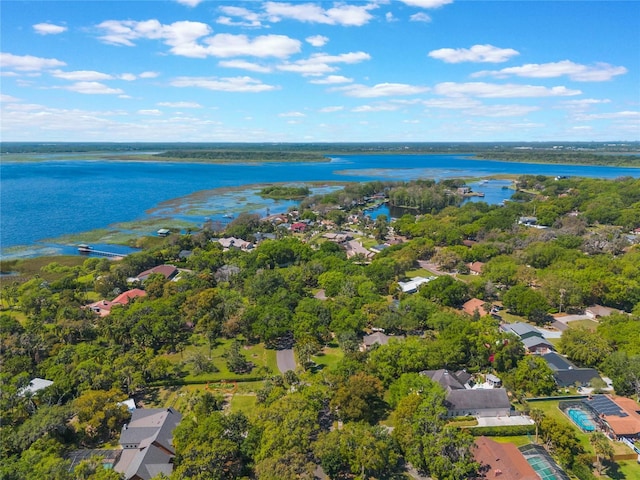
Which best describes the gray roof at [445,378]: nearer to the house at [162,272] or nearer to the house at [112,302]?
the house at [112,302]

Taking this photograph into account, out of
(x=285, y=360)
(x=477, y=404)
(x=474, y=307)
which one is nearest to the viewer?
(x=477, y=404)

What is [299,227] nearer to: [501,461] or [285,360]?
[285,360]

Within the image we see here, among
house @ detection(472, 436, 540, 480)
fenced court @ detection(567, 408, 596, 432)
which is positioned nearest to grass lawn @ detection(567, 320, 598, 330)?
fenced court @ detection(567, 408, 596, 432)

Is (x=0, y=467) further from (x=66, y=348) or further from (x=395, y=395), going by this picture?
(x=395, y=395)

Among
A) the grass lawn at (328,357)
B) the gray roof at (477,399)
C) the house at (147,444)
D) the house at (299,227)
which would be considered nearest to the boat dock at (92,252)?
the house at (299,227)

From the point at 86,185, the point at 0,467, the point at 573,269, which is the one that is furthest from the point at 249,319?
the point at 86,185

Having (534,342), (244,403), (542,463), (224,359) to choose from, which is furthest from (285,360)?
(534,342)
